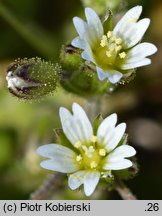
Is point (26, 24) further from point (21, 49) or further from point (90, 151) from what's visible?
point (90, 151)

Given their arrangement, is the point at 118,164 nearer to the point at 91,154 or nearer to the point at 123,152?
the point at 123,152

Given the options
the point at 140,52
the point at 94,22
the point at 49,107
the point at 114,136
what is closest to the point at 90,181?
the point at 114,136

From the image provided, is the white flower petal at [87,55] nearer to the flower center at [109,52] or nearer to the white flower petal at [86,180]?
the flower center at [109,52]

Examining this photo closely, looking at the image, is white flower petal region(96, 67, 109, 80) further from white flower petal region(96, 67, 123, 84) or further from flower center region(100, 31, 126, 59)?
flower center region(100, 31, 126, 59)

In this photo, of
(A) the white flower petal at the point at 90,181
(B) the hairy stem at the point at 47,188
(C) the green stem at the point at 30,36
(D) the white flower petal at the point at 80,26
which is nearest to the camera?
(A) the white flower petal at the point at 90,181

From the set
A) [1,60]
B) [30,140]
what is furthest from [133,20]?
[1,60]

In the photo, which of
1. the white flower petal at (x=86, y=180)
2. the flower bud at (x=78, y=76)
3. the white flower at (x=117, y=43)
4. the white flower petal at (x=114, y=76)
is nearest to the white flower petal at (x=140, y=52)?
the white flower at (x=117, y=43)
